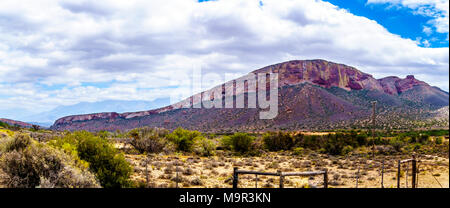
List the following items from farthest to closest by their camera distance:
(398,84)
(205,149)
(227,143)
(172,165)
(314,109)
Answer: (398,84) → (314,109) → (227,143) → (205,149) → (172,165)

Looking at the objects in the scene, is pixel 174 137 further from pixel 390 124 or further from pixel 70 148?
pixel 390 124

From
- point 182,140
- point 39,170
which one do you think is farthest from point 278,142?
point 39,170

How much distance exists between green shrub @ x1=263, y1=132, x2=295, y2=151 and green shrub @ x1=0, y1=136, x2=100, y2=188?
33.1 meters

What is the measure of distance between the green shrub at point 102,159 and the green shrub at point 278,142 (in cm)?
3004

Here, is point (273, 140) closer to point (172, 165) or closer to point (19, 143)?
point (172, 165)

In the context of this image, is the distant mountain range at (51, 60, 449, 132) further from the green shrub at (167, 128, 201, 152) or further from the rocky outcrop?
the green shrub at (167, 128, 201, 152)

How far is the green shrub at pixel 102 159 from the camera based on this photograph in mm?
12070

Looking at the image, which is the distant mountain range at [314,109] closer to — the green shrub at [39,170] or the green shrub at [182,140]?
the green shrub at [182,140]

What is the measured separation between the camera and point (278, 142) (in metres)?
41.9

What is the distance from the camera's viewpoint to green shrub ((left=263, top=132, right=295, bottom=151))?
4166 cm

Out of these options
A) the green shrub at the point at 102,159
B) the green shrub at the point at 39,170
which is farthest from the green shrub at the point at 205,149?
the green shrub at the point at 39,170

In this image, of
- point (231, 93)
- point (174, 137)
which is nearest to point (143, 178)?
point (174, 137)

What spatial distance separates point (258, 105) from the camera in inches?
3282

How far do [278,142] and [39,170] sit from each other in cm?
3454
